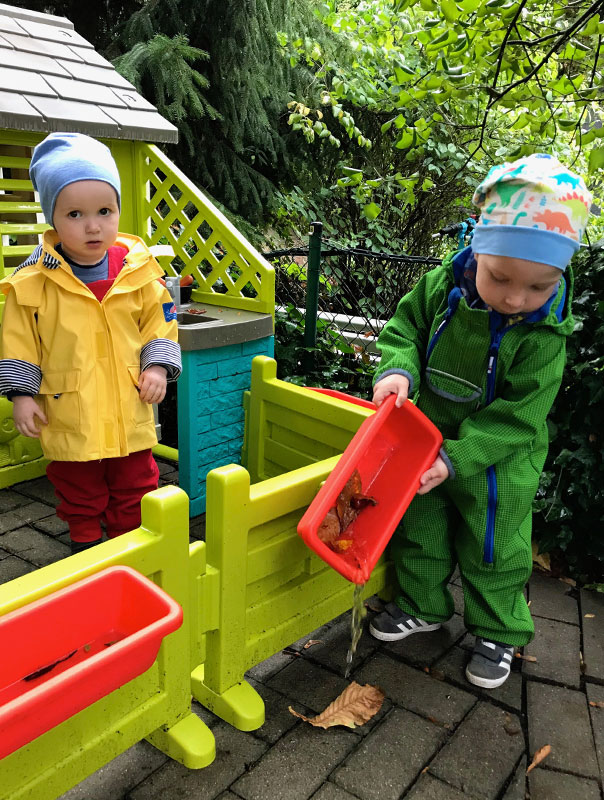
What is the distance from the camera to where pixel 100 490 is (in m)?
2.38

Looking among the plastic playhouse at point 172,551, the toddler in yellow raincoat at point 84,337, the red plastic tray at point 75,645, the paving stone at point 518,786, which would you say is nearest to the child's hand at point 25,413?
the toddler in yellow raincoat at point 84,337

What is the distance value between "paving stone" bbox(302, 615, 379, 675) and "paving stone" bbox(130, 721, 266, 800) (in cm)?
42

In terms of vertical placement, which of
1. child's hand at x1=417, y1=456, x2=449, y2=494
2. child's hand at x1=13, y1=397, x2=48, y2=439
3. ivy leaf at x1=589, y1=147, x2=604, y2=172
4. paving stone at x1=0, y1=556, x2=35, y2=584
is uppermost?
ivy leaf at x1=589, y1=147, x2=604, y2=172

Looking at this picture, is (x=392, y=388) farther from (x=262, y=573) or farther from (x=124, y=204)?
(x=124, y=204)

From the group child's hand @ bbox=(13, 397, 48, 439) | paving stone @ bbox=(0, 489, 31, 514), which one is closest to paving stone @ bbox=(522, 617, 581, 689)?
child's hand @ bbox=(13, 397, 48, 439)

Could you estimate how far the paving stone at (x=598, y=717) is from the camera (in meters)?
1.88

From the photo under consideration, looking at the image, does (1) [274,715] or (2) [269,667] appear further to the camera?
(2) [269,667]

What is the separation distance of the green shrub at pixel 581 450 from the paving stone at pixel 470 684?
781mm

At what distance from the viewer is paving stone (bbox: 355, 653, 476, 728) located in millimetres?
1987

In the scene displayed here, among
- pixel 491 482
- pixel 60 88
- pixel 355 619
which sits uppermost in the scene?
pixel 60 88

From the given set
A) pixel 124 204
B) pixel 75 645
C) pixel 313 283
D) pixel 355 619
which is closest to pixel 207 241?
pixel 124 204

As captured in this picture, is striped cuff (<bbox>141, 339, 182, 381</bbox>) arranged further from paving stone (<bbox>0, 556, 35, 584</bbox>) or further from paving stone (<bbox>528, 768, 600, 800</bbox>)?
paving stone (<bbox>528, 768, 600, 800</bbox>)

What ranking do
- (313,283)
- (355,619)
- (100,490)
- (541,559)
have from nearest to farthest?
(355,619), (100,490), (541,559), (313,283)

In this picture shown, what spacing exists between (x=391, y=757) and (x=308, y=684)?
1.18 feet
